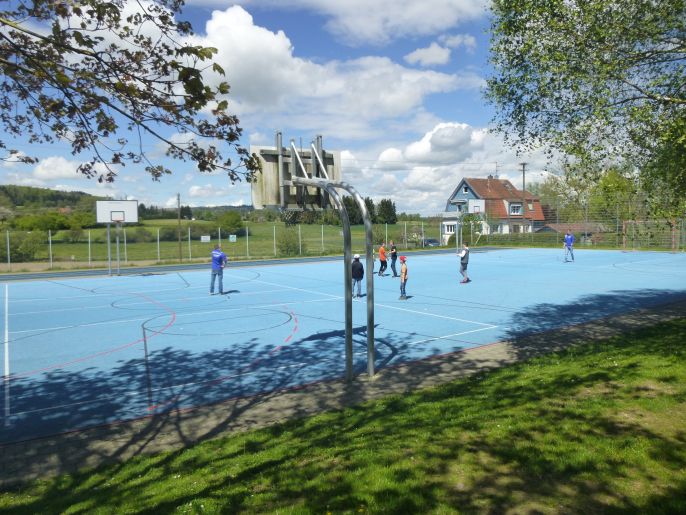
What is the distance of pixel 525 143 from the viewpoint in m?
11.8

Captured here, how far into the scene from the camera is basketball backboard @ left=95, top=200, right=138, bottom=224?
107ft

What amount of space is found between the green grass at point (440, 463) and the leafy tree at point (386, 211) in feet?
265

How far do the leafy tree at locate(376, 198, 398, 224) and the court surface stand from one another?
61913mm

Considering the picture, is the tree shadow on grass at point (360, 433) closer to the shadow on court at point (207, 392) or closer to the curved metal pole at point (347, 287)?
the shadow on court at point (207, 392)

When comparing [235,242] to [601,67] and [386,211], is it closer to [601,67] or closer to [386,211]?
[601,67]

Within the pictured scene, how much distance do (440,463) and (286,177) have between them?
6.51m

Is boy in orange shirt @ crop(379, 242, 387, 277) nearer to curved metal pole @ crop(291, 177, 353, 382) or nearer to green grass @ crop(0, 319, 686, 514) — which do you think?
curved metal pole @ crop(291, 177, 353, 382)

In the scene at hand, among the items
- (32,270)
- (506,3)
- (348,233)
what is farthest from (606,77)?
(32,270)

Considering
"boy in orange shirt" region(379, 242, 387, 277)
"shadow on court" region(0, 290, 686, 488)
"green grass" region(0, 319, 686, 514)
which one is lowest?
"shadow on court" region(0, 290, 686, 488)

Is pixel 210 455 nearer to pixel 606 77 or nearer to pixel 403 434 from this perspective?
pixel 403 434

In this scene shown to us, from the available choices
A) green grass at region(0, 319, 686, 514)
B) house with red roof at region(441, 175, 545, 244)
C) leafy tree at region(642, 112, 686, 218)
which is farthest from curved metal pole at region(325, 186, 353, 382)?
house with red roof at region(441, 175, 545, 244)

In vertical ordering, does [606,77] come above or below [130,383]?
above

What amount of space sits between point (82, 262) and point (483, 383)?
132 feet

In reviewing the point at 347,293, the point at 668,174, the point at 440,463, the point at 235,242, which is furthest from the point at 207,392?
the point at 235,242
